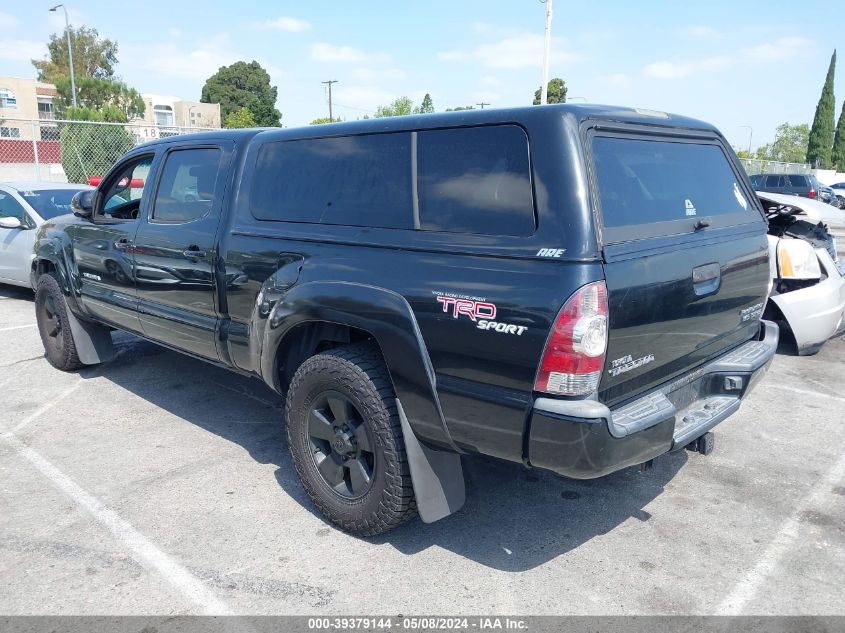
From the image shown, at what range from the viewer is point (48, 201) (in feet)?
29.0

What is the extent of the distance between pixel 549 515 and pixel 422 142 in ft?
6.59

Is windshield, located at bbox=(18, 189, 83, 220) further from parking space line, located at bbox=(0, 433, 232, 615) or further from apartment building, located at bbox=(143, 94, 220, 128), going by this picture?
apartment building, located at bbox=(143, 94, 220, 128)

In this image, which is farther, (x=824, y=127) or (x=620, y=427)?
(x=824, y=127)

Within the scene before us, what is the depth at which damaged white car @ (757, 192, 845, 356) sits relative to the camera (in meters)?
5.99

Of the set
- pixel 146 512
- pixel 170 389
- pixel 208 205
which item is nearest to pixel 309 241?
pixel 208 205

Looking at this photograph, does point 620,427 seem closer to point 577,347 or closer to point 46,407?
point 577,347

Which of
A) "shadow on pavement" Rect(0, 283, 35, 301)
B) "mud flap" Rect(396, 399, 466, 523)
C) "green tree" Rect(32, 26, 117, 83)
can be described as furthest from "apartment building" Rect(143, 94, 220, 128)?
"mud flap" Rect(396, 399, 466, 523)

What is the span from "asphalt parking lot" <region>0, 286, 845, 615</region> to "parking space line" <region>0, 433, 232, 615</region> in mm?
10

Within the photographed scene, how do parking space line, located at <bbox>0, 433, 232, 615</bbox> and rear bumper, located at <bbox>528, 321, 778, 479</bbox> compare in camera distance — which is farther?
parking space line, located at <bbox>0, 433, 232, 615</bbox>

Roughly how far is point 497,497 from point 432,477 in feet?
2.76

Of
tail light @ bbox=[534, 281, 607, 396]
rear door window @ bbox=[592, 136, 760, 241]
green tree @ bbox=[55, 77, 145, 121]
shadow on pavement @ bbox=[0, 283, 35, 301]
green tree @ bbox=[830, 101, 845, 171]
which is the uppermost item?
green tree @ bbox=[55, 77, 145, 121]

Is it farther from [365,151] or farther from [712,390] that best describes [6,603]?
[712,390]

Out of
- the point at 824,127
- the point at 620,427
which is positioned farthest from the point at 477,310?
the point at 824,127

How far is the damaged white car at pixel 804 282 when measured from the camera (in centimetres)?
599
